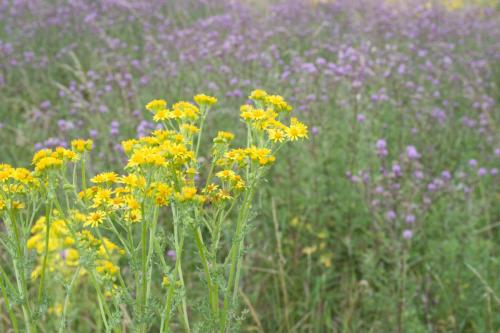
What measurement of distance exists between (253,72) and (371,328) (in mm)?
2710

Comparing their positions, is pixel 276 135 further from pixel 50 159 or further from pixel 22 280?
pixel 22 280

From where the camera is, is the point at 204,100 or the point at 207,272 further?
the point at 204,100

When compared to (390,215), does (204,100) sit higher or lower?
higher

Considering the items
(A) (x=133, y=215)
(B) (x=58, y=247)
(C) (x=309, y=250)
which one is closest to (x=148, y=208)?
(A) (x=133, y=215)

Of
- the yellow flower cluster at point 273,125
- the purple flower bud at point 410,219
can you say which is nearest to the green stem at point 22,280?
the yellow flower cluster at point 273,125

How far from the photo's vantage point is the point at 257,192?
374 cm

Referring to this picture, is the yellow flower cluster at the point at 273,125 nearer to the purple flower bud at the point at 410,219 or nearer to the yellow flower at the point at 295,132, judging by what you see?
the yellow flower at the point at 295,132

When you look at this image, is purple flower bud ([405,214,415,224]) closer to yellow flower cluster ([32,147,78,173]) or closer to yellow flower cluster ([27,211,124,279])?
yellow flower cluster ([27,211,124,279])

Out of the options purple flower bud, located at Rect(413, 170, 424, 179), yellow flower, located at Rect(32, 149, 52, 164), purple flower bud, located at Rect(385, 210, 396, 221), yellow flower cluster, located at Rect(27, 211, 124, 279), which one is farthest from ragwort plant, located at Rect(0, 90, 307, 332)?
purple flower bud, located at Rect(413, 170, 424, 179)

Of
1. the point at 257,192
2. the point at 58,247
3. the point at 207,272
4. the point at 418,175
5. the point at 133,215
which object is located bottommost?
the point at 257,192

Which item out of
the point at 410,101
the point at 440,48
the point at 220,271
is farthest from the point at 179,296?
the point at 440,48

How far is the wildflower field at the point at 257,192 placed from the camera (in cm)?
148

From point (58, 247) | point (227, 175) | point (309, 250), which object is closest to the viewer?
point (227, 175)

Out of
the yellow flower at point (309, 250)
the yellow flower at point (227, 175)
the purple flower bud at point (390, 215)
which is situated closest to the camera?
the yellow flower at point (227, 175)
